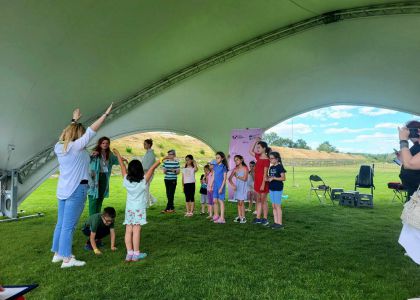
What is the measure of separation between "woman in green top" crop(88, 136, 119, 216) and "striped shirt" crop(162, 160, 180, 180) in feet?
8.47

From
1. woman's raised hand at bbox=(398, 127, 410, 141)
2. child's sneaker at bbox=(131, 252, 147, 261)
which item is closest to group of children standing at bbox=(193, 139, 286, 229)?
child's sneaker at bbox=(131, 252, 147, 261)

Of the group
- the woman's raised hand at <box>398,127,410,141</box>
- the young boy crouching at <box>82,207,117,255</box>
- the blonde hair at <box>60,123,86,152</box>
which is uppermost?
the blonde hair at <box>60,123,86,152</box>

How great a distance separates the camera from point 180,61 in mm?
6988

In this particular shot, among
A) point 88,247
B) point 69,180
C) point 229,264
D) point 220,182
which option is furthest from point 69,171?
point 220,182

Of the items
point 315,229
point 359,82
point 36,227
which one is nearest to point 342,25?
point 359,82

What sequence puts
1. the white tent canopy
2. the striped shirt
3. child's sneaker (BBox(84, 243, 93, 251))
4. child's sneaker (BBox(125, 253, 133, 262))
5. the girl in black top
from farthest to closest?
the striped shirt < the girl in black top < the white tent canopy < child's sneaker (BBox(84, 243, 93, 251)) < child's sneaker (BBox(125, 253, 133, 262))

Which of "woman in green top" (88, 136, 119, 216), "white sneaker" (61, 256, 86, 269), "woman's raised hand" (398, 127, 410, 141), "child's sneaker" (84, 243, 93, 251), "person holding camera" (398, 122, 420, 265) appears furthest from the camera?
"woman in green top" (88, 136, 119, 216)

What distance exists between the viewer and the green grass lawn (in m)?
2.74

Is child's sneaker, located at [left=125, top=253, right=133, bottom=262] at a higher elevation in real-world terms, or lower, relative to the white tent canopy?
lower

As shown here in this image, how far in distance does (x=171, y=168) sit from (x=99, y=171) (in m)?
2.82

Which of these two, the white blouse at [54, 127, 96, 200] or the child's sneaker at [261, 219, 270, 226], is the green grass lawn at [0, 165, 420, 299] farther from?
the white blouse at [54, 127, 96, 200]

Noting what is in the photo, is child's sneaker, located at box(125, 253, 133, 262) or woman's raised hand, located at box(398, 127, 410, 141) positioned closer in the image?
woman's raised hand, located at box(398, 127, 410, 141)

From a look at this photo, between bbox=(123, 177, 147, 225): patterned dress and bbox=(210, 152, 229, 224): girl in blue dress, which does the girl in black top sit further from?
bbox=(123, 177, 147, 225): patterned dress

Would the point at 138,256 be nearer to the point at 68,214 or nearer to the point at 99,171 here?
the point at 68,214
